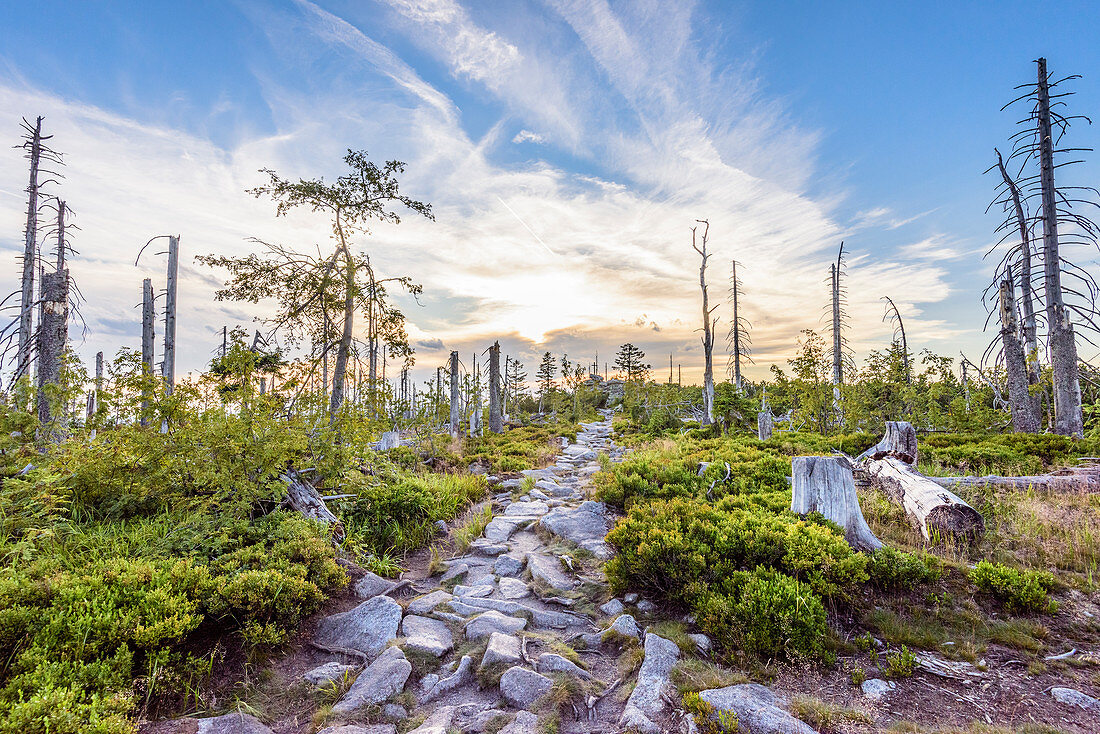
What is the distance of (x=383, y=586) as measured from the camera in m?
5.19

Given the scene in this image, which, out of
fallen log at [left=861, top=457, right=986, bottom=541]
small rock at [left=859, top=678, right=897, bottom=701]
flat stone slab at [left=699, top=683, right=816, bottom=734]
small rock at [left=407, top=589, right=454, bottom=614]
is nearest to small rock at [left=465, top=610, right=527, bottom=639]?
small rock at [left=407, top=589, right=454, bottom=614]

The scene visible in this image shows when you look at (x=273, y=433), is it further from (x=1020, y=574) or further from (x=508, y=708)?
(x=1020, y=574)

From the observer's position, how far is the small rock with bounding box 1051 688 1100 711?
3.03 m

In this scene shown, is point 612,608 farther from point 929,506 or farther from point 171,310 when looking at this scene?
point 171,310

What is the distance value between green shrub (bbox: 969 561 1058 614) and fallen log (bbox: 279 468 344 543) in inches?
289

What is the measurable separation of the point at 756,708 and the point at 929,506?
4.98 m

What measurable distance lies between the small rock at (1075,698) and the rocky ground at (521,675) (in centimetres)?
1

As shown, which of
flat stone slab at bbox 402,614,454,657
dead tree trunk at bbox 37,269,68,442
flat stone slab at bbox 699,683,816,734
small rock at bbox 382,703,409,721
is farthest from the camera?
dead tree trunk at bbox 37,269,68,442

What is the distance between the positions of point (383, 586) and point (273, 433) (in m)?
2.34

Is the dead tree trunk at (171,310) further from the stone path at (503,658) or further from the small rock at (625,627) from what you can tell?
the small rock at (625,627)

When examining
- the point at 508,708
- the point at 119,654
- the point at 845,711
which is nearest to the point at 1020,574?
the point at 845,711

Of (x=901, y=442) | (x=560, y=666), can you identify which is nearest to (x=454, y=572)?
(x=560, y=666)

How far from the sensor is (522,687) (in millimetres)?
3486

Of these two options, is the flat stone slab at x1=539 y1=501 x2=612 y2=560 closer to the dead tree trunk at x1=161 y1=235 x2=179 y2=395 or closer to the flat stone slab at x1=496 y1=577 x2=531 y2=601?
the flat stone slab at x1=496 y1=577 x2=531 y2=601
